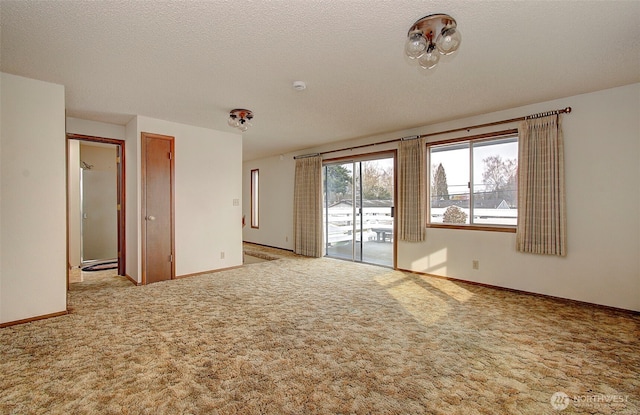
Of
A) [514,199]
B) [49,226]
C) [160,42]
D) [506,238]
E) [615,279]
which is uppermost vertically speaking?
[160,42]

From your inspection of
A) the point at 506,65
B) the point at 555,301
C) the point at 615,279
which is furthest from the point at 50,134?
the point at 615,279

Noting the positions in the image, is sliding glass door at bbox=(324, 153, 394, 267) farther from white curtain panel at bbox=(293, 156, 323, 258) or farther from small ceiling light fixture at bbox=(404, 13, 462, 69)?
small ceiling light fixture at bbox=(404, 13, 462, 69)

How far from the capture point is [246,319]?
2939mm

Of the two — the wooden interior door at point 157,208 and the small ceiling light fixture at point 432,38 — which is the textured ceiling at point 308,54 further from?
the wooden interior door at point 157,208

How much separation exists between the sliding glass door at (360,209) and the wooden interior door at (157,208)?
3.04 m

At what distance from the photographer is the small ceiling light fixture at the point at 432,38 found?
1.92 m

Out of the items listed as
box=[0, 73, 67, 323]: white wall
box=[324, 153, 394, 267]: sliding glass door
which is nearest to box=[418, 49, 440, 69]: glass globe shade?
box=[324, 153, 394, 267]: sliding glass door

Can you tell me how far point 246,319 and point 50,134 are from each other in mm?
2741

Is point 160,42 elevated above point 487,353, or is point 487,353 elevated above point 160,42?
point 160,42

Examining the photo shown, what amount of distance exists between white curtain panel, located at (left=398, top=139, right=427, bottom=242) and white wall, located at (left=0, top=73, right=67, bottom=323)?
4.45m

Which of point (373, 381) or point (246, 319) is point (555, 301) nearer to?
point (373, 381)

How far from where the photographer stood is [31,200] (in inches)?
115

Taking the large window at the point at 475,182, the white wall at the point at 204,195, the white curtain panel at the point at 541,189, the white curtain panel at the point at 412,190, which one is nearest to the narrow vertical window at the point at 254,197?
the white wall at the point at 204,195

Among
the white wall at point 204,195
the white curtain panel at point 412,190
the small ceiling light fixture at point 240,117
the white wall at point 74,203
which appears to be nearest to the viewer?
the small ceiling light fixture at point 240,117
